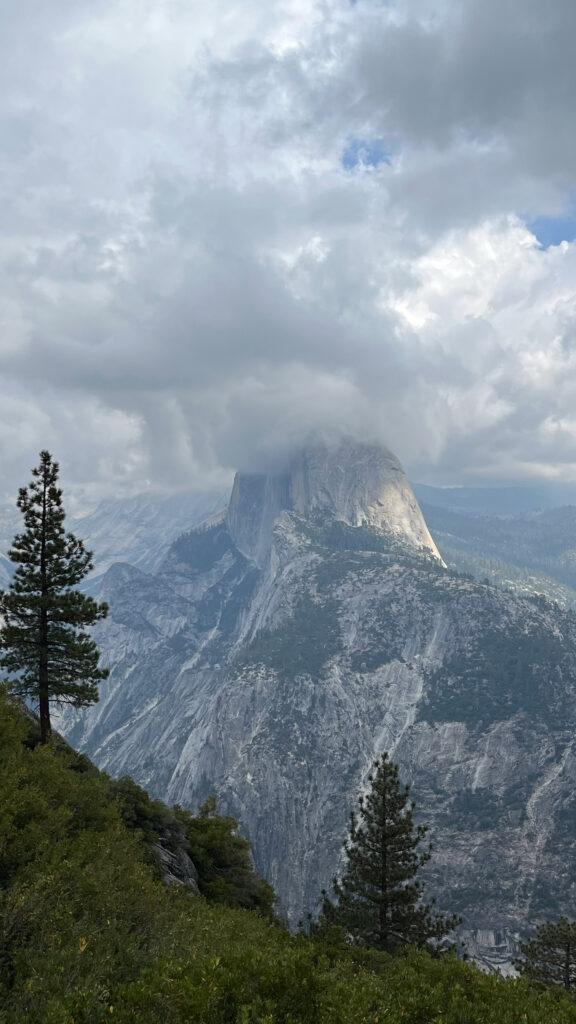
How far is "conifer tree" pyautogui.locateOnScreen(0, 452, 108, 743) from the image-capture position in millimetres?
31984

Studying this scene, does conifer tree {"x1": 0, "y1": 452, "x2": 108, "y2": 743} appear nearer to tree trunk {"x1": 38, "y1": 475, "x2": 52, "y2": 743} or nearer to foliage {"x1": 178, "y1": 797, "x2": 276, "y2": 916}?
tree trunk {"x1": 38, "y1": 475, "x2": 52, "y2": 743}

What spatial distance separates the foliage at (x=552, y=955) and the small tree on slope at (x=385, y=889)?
1044cm

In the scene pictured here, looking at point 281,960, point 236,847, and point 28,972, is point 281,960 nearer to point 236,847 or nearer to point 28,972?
point 28,972

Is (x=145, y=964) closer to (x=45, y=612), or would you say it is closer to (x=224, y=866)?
(x=45, y=612)

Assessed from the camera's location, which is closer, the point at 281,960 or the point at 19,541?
the point at 281,960

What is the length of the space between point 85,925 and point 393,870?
3351 cm

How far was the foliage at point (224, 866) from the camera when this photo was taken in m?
34.4

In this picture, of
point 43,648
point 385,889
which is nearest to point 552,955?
point 385,889

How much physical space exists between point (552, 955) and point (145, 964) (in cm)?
5075

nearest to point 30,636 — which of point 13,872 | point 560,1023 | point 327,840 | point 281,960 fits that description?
point 13,872

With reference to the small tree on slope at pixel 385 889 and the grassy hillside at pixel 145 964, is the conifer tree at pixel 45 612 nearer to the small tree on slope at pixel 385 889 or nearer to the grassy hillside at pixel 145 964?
the grassy hillside at pixel 145 964

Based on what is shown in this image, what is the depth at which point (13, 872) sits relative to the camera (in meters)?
15.1

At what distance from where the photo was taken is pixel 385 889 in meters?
38.5

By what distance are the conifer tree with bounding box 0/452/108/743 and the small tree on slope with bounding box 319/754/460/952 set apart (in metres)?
23.2
